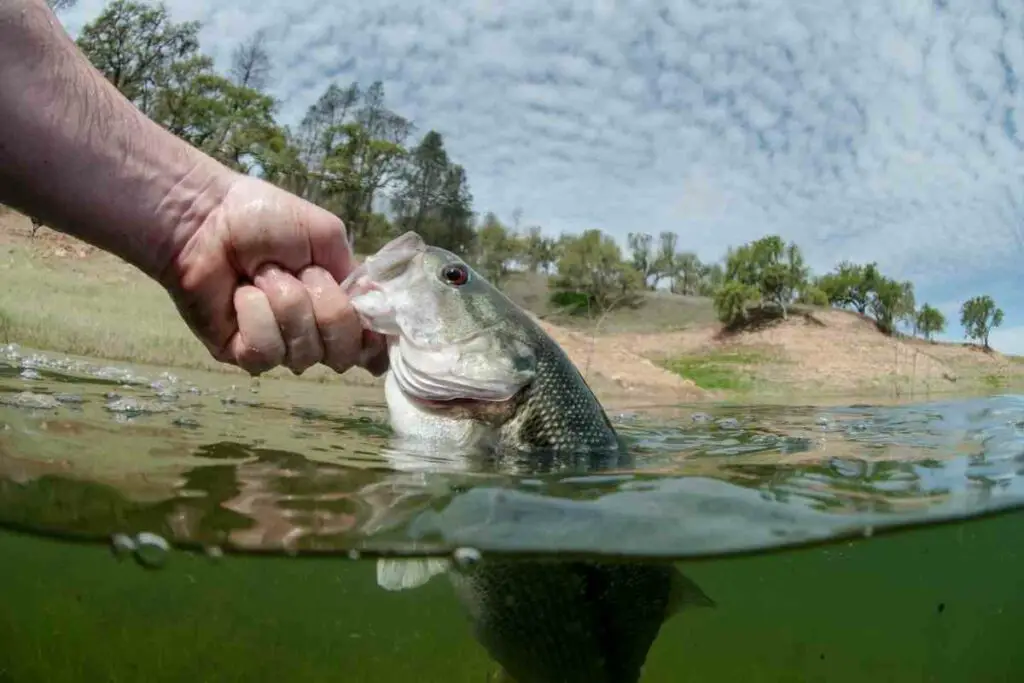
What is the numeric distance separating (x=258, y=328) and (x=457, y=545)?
123 cm

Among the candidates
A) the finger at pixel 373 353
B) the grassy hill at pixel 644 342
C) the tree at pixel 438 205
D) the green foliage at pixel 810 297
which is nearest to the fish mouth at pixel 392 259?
the finger at pixel 373 353

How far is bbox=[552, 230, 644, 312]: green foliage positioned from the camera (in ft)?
153

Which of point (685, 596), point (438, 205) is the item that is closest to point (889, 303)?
point (438, 205)

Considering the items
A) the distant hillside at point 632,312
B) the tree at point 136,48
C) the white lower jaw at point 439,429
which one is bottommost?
the white lower jaw at point 439,429

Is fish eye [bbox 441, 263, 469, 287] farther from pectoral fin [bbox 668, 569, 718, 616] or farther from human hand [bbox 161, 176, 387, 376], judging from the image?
pectoral fin [bbox 668, 569, 718, 616]

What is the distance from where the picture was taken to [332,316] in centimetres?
303

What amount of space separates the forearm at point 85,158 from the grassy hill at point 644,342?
10171 mm

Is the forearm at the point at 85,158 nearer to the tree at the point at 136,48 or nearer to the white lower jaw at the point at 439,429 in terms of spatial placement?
the white lower jaw at the point at 439,429

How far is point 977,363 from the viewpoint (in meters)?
29.8

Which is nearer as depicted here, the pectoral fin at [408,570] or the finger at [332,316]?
the finger at [332,316]

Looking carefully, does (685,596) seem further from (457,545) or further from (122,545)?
(122,545)

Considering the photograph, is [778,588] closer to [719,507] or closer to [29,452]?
[719,507]

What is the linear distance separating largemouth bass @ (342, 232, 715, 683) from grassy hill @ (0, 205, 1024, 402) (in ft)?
34.4

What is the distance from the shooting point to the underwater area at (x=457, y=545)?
3.22 m
